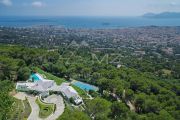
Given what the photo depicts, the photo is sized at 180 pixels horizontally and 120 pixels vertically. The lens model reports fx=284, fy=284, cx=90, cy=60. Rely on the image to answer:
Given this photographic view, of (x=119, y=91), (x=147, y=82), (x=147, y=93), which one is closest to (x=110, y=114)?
(x=119, y=91)

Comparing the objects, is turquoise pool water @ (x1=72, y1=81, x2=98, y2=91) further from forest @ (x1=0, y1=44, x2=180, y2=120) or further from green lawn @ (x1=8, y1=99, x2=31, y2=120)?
green lawn @ (x1=8, y1=99, x2=31, y2=120)

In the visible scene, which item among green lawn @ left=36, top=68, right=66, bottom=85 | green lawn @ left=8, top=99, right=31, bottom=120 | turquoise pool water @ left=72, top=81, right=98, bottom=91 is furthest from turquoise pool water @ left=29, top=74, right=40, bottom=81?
green lawn @ left=8, top=99, right=31, bottom=120

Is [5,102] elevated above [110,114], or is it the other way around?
[5,102]

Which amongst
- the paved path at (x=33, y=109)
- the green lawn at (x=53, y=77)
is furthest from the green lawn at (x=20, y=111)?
the green lawn at (x=53, y=77)

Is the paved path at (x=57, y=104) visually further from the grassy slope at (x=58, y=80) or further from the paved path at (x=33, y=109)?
the grassy slope at (x=58, y=80)

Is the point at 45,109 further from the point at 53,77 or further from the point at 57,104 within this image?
the point at 53,77

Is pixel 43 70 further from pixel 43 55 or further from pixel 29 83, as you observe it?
pixel 29 83
